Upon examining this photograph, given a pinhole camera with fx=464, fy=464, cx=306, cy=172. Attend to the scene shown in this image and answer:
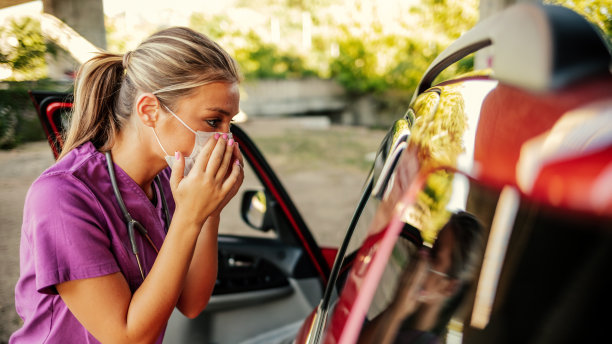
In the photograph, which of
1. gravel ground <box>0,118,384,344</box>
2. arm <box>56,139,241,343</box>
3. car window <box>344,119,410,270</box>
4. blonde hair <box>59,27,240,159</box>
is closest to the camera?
car window <box>344,119,410,270</box>

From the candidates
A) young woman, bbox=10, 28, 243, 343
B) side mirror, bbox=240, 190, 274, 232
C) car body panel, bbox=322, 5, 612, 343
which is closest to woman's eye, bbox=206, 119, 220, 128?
young woman, bbox=10, 28, 243, 343

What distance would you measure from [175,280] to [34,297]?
16.7 inches

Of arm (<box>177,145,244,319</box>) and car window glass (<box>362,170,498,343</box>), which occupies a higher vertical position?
car window glass (<box>362,170,498,343</box>)

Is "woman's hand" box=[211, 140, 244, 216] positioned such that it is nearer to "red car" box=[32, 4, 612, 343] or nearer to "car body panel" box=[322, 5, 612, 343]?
"red car" box=[32, 4, 612, 343]

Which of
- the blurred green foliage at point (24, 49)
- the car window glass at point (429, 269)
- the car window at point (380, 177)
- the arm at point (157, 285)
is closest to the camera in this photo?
the car window glass at point (429, 269)

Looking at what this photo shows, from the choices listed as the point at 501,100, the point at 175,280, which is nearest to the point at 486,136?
the point at 501,100

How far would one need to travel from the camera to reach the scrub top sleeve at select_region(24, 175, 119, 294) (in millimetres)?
1125

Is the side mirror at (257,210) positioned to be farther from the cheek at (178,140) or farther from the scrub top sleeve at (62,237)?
the scrub top sleeve at (62,237)

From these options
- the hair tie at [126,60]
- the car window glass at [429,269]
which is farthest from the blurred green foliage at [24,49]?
the car window glass at [429,269]

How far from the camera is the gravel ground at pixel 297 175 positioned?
5.94 ft

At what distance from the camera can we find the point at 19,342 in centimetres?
135

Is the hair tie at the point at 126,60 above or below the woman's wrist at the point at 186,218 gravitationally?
above

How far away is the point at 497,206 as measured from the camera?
641mm

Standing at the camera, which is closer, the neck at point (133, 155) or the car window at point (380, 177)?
the car window at point (380, 177)
